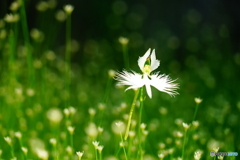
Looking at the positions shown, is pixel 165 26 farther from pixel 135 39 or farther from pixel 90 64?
pixel 90 64

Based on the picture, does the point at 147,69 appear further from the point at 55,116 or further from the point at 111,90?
the point at 111,90

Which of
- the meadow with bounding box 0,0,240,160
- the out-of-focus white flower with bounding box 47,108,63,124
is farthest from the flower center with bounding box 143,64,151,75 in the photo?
the out-of-focus white flower with bounding box 47,108,63,124

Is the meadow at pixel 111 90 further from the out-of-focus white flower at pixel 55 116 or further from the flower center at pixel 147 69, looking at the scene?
the flower center at pixel 147 69

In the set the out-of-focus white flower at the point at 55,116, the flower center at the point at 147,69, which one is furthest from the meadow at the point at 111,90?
the flower center at the point at 147,69

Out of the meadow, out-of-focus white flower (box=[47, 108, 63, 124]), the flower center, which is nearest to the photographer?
the flower center

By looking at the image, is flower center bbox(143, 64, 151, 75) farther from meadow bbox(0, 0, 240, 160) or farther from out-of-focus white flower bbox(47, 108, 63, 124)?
out-of-focus white flower bbox(47, 108, 63, 124)

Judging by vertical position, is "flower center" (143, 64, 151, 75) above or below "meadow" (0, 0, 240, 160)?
below

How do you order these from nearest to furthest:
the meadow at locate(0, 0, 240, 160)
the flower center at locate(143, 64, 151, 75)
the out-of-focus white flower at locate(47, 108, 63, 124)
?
1. the flower center at locate(143, 64, 151, 75)
2. the out-of-focus white flower at locate(47, 108, 63, 124)
3. the meadow at locate(0, 0, 240, 160)

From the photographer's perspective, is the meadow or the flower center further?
the meadow
